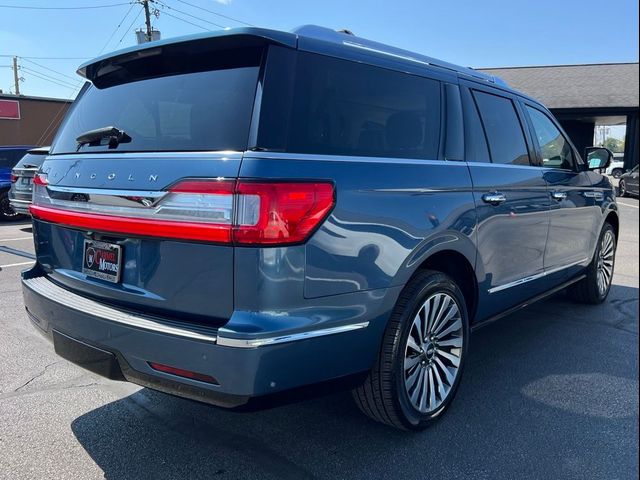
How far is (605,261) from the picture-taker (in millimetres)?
5480

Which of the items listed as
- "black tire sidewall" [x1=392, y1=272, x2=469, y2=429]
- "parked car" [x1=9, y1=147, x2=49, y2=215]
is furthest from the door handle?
"parked car" [x1=9, y1=147, x2=49, y2=215]

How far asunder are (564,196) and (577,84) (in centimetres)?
2625

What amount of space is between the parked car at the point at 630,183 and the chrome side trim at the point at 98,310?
780 inches

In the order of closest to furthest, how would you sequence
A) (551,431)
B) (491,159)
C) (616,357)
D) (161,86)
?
(161,86)
(551,431)
(491,159)
(616,357)

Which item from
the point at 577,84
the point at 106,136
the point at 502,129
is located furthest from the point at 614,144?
the point at 106,136

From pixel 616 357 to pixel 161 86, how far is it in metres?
3.67

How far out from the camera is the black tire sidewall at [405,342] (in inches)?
105

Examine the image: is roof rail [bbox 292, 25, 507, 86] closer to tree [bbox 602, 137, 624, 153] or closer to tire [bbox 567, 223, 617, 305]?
tire [bbox 567, 223, 617, 305]

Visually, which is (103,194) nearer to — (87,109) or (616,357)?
(87,109)

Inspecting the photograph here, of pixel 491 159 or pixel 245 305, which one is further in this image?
pixel 491 159

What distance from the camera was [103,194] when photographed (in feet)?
7.99

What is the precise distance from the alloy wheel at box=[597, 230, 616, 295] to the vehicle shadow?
5.69 ft

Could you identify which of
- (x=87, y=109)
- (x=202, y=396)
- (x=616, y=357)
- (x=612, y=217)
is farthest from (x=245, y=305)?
(x=612, y=217)

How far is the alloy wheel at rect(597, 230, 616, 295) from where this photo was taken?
17.6 ft
